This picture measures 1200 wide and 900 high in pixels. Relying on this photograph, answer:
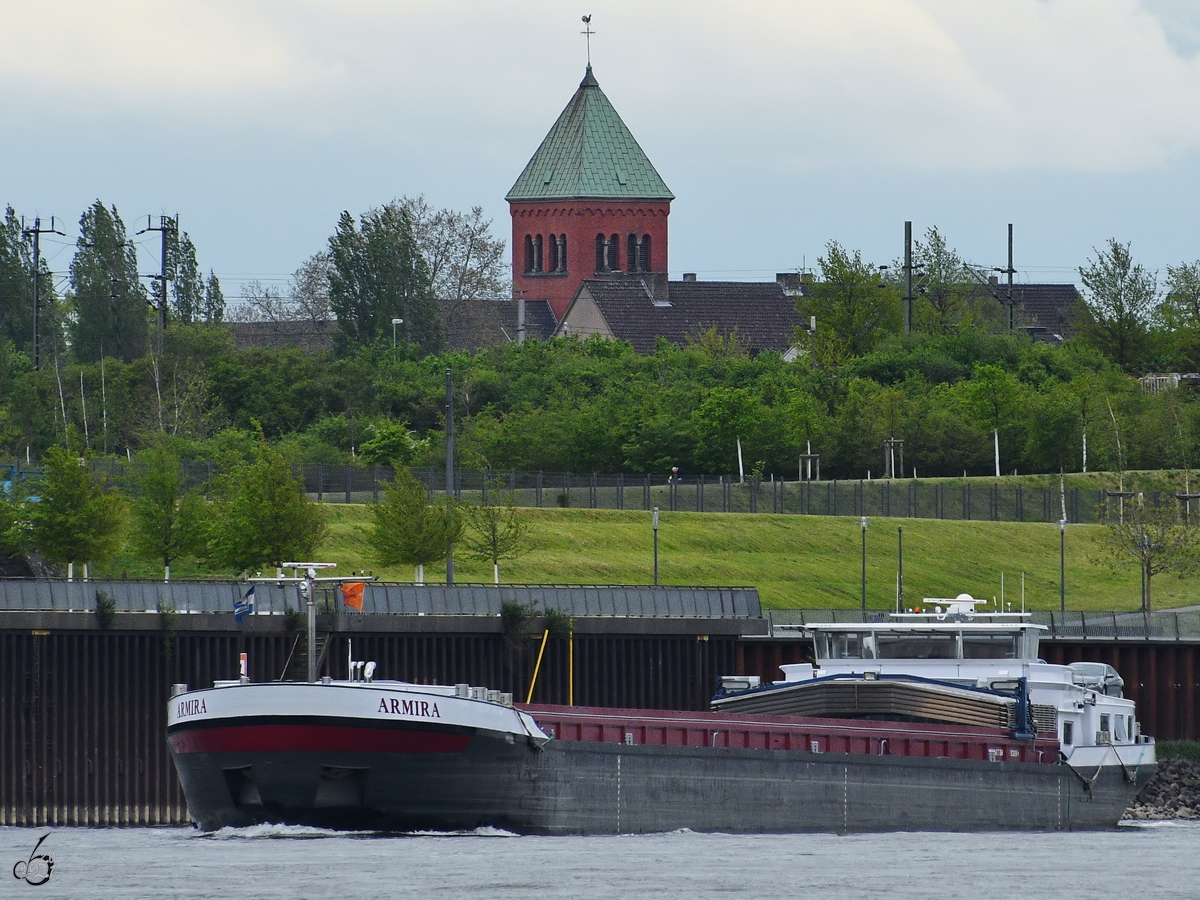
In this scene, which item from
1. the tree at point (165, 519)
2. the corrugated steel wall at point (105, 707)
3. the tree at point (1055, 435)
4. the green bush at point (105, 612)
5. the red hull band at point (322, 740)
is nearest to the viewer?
the red hull band at point (322, 740)

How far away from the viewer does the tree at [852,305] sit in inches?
5399

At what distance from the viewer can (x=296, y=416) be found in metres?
121

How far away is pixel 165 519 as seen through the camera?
74.6 metres

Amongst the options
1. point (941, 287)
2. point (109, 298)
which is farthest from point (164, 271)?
point (941, 287)

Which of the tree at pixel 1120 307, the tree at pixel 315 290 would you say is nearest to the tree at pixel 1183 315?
the tree at pixel 1120 307

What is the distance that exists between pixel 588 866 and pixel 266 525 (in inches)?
1271

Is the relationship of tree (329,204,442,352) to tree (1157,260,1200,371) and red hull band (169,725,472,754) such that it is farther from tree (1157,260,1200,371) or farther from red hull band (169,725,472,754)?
red hull band (169,725,472,754)

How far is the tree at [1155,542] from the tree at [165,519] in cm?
3419

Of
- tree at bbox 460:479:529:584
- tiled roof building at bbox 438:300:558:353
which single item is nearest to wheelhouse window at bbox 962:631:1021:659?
tree at bbox 460:479:529:584

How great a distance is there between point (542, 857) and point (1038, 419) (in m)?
73.4

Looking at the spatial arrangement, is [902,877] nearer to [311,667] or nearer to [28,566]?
[311,667]

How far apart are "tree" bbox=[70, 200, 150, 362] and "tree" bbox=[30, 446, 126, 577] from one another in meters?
51.2

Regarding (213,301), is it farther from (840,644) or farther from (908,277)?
(840,644)

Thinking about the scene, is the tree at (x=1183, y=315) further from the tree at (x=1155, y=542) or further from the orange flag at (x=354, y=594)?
the orange flag at (x=354, y=594)
